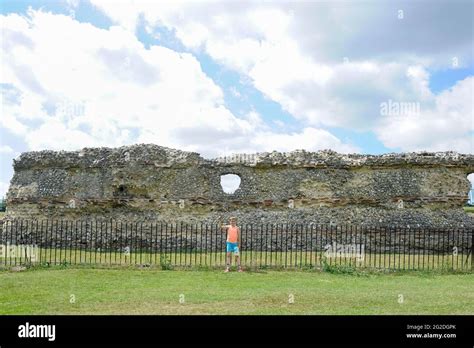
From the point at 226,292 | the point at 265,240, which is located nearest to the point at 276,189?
the point at 265,240

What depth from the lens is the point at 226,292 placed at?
1057 centimetres

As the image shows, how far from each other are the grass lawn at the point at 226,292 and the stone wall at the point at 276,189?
22.0ft

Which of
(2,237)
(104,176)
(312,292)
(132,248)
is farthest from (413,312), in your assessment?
(2,237)

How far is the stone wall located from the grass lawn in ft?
22.0

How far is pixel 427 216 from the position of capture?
20.0m

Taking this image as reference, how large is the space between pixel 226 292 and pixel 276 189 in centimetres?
1008

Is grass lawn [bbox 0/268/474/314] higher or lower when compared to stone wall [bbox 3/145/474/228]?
lower

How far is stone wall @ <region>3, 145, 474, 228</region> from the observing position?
2019 centimetres

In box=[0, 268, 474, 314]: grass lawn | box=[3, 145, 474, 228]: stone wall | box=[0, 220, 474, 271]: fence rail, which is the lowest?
box=[0, 268, 474, 314]: grass lawn

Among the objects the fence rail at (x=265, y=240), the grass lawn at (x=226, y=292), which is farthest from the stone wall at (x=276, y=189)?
the grass lawn at (x=226, y=292)

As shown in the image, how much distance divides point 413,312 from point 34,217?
16.6 metres

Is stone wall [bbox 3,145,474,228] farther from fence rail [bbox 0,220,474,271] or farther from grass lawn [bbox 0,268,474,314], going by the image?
grass lawn [bbox 0,268,474,314]

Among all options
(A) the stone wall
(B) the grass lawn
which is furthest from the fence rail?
(B) the grass lawn
